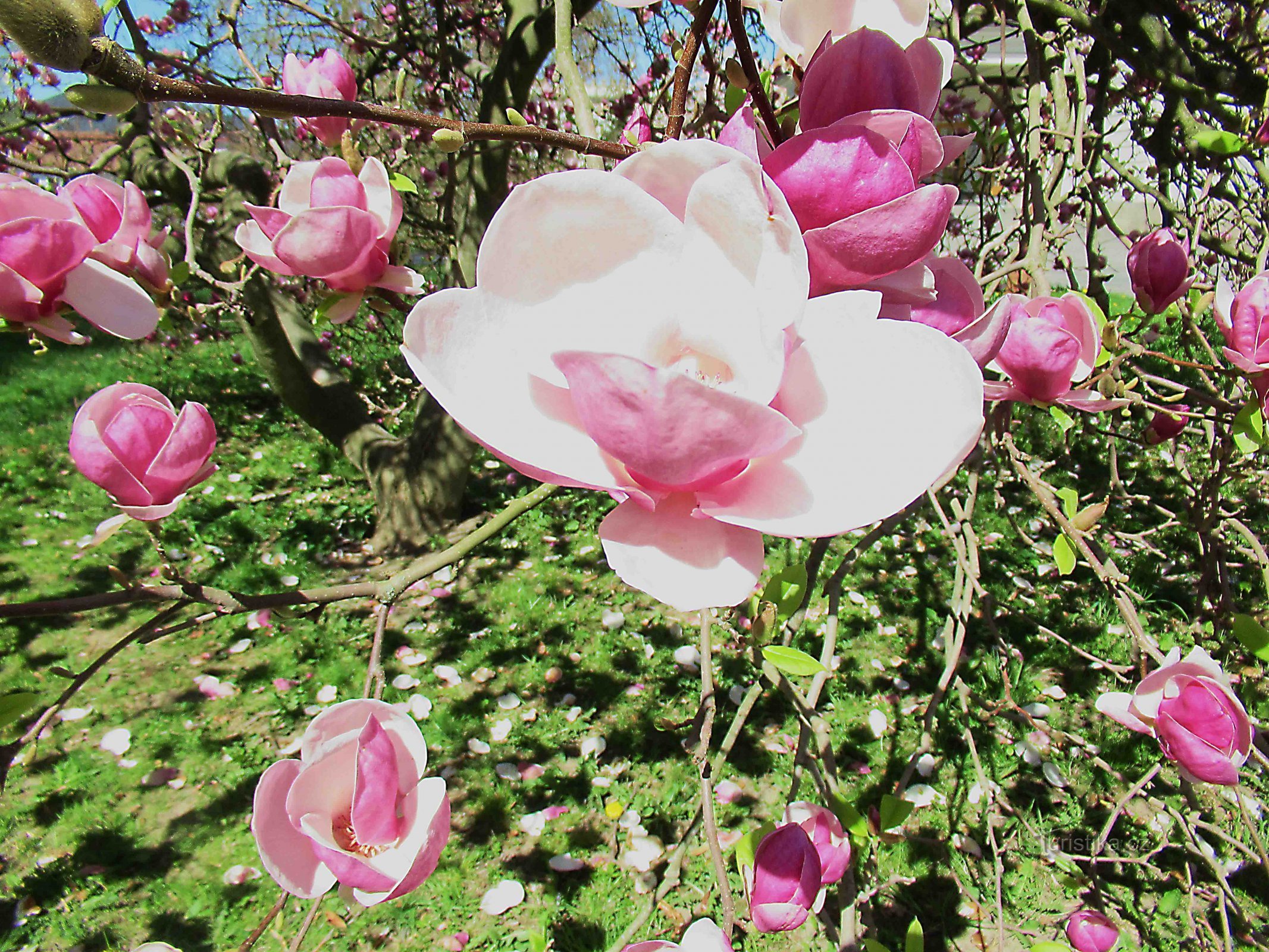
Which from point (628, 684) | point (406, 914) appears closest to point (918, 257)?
point (406, 914)

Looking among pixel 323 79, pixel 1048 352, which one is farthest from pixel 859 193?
pixel 323 79

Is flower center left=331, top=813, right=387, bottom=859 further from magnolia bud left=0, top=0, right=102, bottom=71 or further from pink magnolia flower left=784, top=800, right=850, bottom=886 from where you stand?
magnolia bud left=0, top=0, right=102, bottom=71

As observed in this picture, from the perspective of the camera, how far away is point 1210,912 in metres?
1.80

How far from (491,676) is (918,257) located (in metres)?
2.48

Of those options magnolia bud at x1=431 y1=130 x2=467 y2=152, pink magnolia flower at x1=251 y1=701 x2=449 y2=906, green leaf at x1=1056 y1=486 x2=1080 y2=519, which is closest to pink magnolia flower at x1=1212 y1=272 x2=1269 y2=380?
green leaf at x1=1056 y1=486 x2=1080 y2=519

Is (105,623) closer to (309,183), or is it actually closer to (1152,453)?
(309,183)

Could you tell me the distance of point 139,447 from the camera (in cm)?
69

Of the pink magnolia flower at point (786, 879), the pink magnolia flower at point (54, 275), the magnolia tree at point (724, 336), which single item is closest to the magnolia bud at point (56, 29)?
the magnolia tree at point (724, 336)

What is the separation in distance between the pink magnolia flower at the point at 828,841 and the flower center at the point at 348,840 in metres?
0.44

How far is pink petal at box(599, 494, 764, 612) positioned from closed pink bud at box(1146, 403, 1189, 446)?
140 centimetres

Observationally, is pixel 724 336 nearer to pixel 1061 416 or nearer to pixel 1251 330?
pixel 1251 330

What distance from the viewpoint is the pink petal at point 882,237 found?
393 mm

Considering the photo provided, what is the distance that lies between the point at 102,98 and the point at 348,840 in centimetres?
59

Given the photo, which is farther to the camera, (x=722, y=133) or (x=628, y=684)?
(x=628, y=684)
